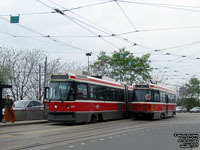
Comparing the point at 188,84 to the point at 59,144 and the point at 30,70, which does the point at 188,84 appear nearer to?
the point at 30,70

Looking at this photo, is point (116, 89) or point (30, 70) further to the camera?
point (30, 70)

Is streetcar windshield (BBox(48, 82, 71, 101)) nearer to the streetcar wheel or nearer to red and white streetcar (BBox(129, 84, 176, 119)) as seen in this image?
the streetcar wheel

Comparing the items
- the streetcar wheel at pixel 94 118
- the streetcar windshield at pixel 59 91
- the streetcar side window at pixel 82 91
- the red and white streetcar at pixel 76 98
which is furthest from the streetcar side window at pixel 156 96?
the streetcar windshield at pixel 59 91

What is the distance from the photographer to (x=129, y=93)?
2816cm

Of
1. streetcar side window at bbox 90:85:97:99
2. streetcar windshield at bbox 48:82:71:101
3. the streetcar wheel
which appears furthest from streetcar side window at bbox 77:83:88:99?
the streetcar wheel

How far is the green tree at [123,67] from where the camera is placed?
47344mm

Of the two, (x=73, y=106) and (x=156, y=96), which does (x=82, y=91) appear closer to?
(x=73, y=106)

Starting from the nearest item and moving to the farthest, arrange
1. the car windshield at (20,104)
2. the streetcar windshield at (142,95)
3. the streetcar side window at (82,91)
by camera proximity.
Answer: the streetcar side window at (82,91)
the car windshield at (20,104)
the streetcar windshield at (142,95)

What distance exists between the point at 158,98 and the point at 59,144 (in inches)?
667

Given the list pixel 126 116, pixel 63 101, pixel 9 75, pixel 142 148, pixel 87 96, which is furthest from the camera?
pixel 9 75

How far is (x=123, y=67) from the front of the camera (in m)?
48.1

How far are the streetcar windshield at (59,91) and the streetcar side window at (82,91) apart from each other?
750 millimetres

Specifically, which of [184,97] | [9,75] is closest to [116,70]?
[9,75]

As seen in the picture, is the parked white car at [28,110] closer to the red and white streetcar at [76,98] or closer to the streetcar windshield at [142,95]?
the red and white streetcar at [76,98]
